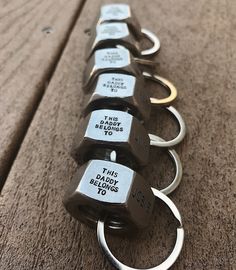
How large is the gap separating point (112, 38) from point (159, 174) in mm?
195

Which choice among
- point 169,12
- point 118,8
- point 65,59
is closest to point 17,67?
point 65,59

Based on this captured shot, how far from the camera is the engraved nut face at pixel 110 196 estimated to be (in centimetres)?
36

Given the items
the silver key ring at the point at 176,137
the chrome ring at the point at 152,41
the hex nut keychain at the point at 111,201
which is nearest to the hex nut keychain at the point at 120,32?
the chrome ring at the point at 152,41

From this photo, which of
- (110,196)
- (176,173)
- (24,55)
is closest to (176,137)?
(176,173)

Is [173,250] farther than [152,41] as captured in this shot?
No

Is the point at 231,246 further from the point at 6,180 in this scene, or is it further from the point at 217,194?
the point at 6,180

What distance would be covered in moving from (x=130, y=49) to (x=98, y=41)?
0.04 meters

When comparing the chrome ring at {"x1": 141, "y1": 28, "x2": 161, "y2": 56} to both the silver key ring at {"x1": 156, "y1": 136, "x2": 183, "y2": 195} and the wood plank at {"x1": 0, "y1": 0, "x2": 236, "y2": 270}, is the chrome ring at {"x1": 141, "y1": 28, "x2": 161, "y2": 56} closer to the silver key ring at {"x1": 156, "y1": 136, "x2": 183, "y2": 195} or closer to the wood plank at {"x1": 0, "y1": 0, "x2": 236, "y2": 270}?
the wood plank at {"x1": 0, "y1": 0, "x2": 236, "y2": 270}

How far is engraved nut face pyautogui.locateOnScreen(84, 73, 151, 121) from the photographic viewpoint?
0.45 metres

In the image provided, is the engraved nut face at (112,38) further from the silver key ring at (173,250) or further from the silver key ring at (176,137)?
the silver key ring at (173,250)

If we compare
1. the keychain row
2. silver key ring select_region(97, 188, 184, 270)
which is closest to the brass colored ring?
the keychain row

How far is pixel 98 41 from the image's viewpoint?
0.54 meters

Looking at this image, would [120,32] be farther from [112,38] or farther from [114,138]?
[114,138]

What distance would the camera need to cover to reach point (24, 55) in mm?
594
